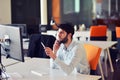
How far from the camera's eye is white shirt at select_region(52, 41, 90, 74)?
8.13 ft

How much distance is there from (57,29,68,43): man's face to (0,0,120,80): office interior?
4.88 m

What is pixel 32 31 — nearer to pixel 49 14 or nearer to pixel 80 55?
pixel 80 55

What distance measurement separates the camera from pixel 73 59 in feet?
8.36

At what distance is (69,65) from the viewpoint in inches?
98.4

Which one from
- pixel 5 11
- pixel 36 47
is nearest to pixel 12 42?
pixel 36 47

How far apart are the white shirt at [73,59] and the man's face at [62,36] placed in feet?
0.28

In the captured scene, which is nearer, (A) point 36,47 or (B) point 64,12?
(A) point 36,47

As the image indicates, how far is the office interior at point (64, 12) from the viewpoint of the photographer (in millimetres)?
8008

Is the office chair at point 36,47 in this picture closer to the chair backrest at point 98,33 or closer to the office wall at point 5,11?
the chair backrest at point 98,33

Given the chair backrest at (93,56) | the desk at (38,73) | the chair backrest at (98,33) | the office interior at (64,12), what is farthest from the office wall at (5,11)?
the chair backrest at (93,56)

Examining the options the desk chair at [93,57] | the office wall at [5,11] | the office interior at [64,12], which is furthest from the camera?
the office wall at [5,11]

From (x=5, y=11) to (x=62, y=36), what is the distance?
21.8 feet

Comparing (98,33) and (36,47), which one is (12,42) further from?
(98,33)

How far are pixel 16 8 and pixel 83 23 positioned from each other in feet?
Result: 8.01
